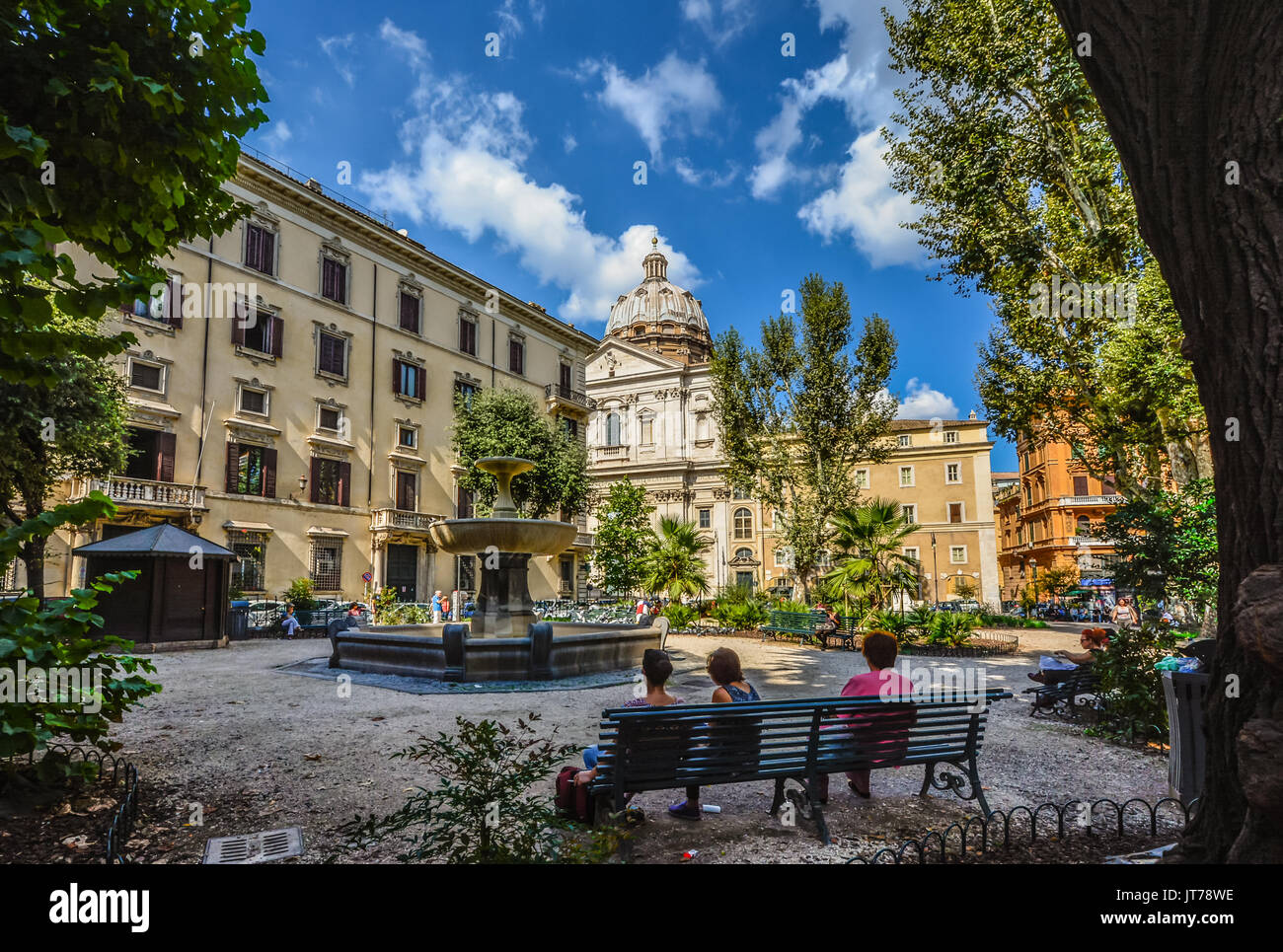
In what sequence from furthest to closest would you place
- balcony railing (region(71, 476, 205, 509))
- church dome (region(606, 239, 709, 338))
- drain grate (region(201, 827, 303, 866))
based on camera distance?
church dome (region(606, 239, 709, 338)), balcony railing (region(71, 476, 205, 509)), drain grate (region(201, 827, 303, 866))

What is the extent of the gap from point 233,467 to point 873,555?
21.2m

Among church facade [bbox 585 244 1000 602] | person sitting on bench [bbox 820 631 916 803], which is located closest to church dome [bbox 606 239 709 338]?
church facade [bbox 585 244 1000 602]

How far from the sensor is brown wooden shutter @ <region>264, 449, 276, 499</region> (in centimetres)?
2525

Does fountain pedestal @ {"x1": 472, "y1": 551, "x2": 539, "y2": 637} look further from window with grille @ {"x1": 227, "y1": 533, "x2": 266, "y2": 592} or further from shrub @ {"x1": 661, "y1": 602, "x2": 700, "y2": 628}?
window with grille @ {"x1": 227, "y1": 533, "x2": 266, "y2": 592}

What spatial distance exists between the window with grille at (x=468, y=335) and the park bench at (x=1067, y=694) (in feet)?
99.2

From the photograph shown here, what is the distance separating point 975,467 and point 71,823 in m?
51.5

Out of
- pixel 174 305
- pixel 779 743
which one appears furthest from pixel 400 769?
pixel 174 305

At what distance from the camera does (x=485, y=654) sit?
1048cm

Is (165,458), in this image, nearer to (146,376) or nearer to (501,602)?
(146,376)

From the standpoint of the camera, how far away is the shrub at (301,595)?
22.7 metres

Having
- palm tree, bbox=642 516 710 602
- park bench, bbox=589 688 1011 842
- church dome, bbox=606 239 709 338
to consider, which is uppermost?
church dome, bbox=606 239 709 338

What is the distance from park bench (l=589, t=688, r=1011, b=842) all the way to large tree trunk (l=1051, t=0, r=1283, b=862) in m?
1.58

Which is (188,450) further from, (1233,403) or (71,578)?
(1233,403)
